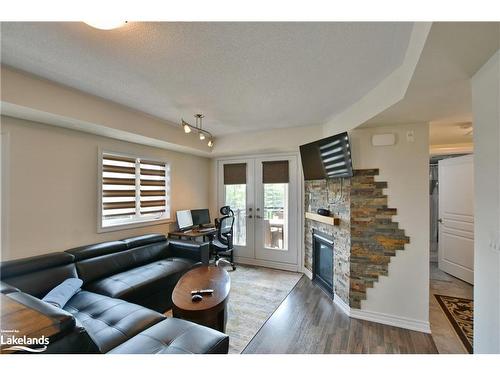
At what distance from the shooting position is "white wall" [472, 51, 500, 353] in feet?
4.01

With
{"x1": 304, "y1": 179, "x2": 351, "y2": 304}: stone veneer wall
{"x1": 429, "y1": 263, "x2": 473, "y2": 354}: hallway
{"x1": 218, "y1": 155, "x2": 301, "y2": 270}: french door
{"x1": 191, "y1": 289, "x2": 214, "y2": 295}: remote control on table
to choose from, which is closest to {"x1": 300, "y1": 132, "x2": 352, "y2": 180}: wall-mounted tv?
{"x1": 304, "y1": 179, "x2": 351, "y2": 304}: stone veneer wall

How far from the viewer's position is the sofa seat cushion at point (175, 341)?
1289 mm

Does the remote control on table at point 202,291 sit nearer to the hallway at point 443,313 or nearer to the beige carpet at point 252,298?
the beige carpet at point 252,298

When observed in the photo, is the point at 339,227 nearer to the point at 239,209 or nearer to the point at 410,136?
the point at 410,136

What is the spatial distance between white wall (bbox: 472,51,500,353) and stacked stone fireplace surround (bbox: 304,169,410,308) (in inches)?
38.1

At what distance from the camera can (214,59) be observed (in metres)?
1.67

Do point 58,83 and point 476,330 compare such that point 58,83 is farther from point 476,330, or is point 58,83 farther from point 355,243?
point 476,330

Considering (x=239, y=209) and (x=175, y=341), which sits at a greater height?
(x=239, y=209)

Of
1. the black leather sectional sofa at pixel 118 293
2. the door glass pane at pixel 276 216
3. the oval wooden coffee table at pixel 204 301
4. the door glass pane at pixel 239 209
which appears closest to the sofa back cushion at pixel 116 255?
the black leather sectional sofa at pixel 118 293

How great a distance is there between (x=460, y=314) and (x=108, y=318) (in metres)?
3.73

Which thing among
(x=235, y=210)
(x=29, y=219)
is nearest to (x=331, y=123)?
(x=235, y=210)

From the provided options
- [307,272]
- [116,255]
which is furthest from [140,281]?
[307,272]
